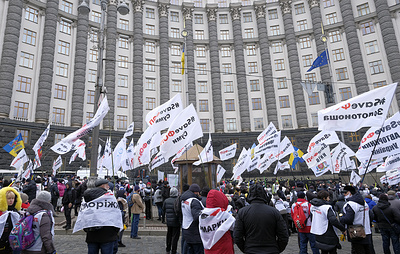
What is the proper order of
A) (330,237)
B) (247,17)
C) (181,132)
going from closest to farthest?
(330,237), (181,132), (247,17)

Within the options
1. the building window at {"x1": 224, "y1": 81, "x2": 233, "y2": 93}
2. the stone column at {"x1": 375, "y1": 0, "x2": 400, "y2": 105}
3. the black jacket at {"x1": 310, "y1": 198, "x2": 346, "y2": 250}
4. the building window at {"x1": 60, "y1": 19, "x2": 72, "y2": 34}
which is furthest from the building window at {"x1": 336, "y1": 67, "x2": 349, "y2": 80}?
the black jacket at {"x1": 310, "y1": 198, "x2": 346, "y2": 250}

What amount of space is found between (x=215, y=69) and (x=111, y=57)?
1527 centimetres

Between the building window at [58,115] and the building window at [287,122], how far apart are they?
98.5 ft

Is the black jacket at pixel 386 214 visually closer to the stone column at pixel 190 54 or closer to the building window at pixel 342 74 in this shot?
the stone column at pixel 190 54

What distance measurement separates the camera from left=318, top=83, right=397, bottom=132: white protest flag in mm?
6535

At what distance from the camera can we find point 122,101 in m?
38.0

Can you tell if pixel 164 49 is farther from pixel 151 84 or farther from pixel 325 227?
pixel 325 227

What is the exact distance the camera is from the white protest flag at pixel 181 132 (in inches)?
374

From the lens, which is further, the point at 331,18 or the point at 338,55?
the point at 331,18


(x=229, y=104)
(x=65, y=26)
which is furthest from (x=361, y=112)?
(x=65, y=26)

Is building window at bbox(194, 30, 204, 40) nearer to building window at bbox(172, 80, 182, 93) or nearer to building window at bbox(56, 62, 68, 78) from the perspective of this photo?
building window at bbox(172, 80, 182, 93)

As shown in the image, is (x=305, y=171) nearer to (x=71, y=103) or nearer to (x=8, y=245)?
(x=71, y=103)

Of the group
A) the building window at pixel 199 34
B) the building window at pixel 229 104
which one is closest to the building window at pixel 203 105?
the building window at pixel 229 104

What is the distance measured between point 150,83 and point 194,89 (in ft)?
21.7
